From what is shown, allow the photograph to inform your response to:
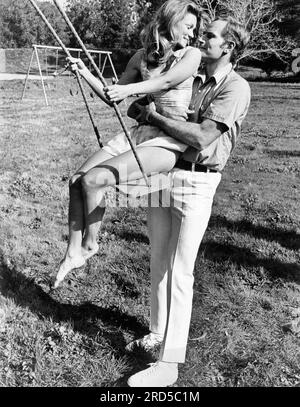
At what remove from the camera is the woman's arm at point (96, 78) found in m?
3.26

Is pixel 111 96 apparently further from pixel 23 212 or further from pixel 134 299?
pixel 23 212

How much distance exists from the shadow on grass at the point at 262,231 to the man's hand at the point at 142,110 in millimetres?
3620

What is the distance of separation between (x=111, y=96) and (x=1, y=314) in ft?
8.04

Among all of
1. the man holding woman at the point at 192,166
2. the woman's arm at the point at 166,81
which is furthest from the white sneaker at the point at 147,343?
the woman's arm at the point at 166,81

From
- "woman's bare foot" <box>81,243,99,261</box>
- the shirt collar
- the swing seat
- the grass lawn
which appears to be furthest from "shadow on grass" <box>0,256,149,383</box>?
the shirt collar

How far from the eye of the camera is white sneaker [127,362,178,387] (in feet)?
11.6

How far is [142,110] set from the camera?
3387mm

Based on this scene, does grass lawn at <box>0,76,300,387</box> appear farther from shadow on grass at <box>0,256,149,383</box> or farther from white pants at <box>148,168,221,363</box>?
white pants at <box>148,168,221,363</box>

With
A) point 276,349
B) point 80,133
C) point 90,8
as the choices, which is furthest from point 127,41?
point 276,349

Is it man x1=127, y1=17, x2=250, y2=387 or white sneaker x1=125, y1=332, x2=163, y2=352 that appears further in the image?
white sneaker x1=125, y1=332, x2=163, y2=352

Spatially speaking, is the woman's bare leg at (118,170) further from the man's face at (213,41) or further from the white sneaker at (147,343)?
the white sneaker at (147,343)

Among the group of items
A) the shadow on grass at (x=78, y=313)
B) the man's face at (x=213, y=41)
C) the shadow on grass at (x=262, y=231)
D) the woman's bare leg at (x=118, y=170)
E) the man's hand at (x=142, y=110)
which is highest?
the man's face at (x=213, y=41)

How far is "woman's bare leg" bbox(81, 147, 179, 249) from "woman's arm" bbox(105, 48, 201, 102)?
0.36 metres

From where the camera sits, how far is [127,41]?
55438 millimetres
